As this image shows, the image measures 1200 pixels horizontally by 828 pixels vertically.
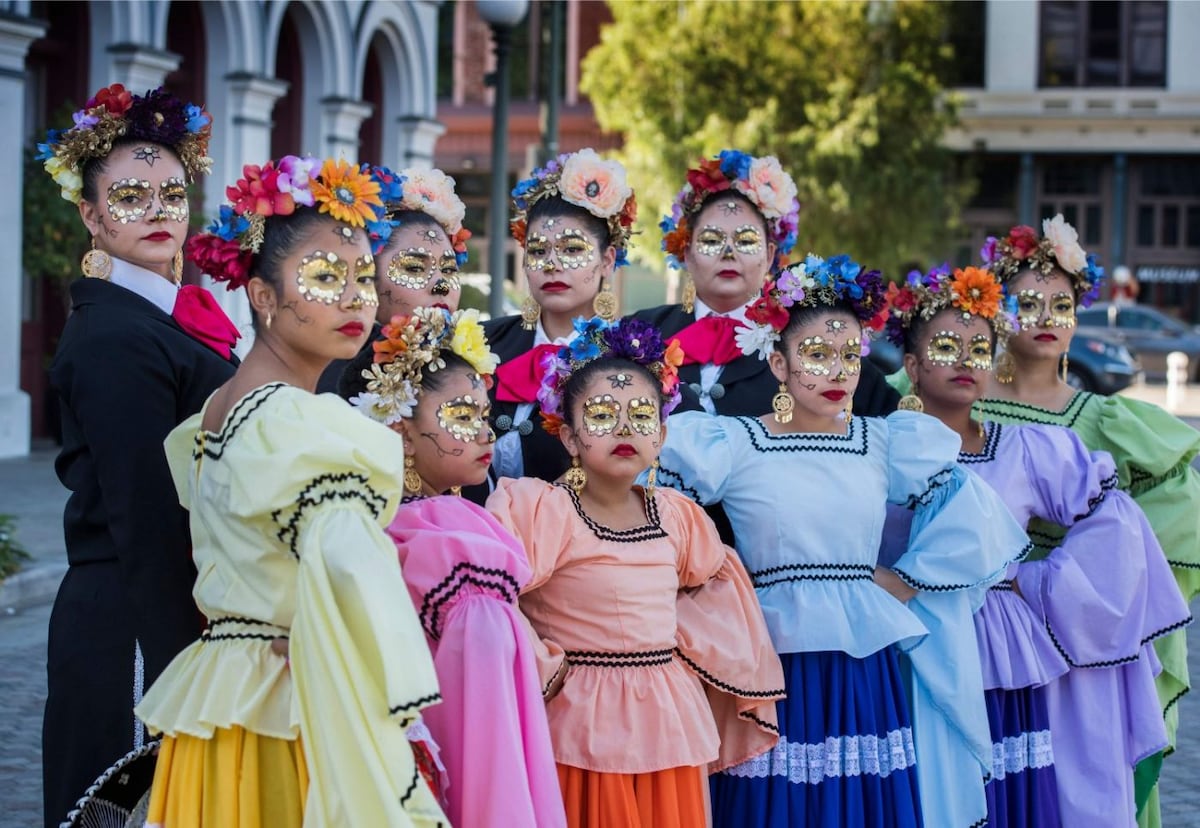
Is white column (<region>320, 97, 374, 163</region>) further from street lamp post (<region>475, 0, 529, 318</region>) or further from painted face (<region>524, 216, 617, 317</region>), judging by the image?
painted face (<region>524, 216, 617, 317</region>)

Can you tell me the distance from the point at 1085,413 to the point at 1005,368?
321 millimetres

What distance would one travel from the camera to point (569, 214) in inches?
201

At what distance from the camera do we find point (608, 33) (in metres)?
28.8

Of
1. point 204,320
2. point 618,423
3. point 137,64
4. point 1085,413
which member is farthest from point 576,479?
point 137,64

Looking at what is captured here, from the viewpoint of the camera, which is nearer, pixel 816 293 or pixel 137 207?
pixel 137 207

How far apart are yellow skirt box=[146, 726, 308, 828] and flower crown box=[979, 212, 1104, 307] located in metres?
3.44

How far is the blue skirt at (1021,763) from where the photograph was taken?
5.23m

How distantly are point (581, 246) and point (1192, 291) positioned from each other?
117ft

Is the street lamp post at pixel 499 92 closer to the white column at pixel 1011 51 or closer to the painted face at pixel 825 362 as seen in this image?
the painted face at pixel 825 362

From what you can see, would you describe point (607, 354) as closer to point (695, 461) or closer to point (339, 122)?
point (695, 461)

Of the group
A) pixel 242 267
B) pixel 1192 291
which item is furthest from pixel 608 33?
pixel 242 267

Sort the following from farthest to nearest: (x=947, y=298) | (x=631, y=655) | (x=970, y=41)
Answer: (x=970, y=41)
(x=947, y=298)
(x=631, y=655)

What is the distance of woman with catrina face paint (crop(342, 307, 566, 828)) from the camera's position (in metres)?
3.79

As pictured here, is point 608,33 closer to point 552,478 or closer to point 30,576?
point 30,576
